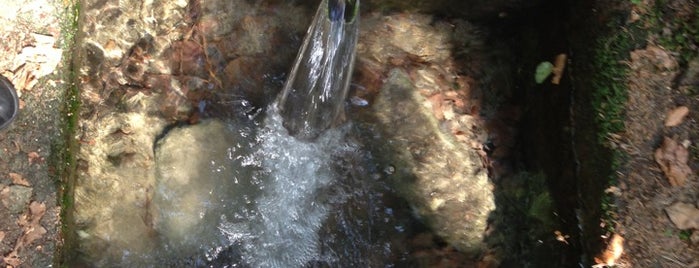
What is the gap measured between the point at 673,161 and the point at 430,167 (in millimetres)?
1180

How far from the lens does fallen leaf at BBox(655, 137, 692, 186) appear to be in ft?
8.00

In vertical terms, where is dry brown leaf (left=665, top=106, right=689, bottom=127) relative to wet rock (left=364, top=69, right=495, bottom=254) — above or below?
above

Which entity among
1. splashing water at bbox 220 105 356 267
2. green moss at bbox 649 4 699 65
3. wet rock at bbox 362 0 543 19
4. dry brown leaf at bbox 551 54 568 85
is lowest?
splashing water at bbox 220 105 356 267

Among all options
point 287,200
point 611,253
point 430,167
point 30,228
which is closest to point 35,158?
point 30,228

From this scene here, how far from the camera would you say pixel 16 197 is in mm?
2715

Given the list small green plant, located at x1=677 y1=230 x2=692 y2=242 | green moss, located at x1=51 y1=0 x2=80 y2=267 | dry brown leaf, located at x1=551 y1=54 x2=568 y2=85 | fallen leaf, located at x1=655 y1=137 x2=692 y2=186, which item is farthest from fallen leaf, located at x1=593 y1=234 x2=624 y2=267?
green moss, located at x1=51 y1=0 x2=80 y2=267

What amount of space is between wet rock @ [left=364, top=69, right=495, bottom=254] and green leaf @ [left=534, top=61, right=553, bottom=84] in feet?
1.74

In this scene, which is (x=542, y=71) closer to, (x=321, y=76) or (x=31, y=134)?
(x=321, y=76)

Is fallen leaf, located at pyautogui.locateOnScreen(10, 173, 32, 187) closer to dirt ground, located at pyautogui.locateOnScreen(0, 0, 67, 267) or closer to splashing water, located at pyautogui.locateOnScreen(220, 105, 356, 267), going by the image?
dirt ground, located at pyautogui.locateOnScreen(0, 0, 67, 267)

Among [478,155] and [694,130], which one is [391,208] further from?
[694,130]

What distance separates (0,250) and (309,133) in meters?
1.64

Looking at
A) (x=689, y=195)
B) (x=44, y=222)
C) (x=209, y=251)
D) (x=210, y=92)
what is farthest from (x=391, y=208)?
(x=44, y=222)

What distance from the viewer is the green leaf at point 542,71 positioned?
9.27ft

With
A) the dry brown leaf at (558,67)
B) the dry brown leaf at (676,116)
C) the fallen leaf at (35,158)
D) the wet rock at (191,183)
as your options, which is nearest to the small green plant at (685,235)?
the dry brown leaf at (676,116)
